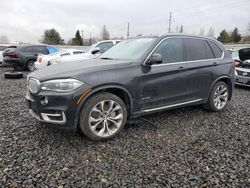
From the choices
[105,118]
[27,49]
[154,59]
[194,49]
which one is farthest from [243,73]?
[27,49]

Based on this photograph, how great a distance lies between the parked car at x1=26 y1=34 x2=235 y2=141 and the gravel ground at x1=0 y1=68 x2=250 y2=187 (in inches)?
14.6

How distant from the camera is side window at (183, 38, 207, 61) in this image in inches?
153

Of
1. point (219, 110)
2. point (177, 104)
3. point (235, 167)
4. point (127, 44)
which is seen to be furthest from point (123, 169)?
point (219, 110)

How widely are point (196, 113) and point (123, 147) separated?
219cm

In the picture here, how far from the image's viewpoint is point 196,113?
442 centimetres

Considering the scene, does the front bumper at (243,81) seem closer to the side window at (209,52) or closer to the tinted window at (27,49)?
the side window at (209,52)

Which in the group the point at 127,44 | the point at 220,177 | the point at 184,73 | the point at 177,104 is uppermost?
the point at 127,44

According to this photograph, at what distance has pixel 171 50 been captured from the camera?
145 inches

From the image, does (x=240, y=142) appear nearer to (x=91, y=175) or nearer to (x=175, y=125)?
(x=175, y=125)

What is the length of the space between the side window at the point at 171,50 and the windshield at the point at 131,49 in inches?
8.2

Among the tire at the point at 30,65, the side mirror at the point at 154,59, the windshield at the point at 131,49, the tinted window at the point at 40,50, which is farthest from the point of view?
the tinted window at the point at 40,50

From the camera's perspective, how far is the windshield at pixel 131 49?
3.48 m

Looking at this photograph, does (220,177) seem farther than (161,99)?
No

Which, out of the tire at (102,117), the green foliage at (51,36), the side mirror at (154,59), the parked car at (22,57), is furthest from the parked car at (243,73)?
the green foliage at (51,36)
